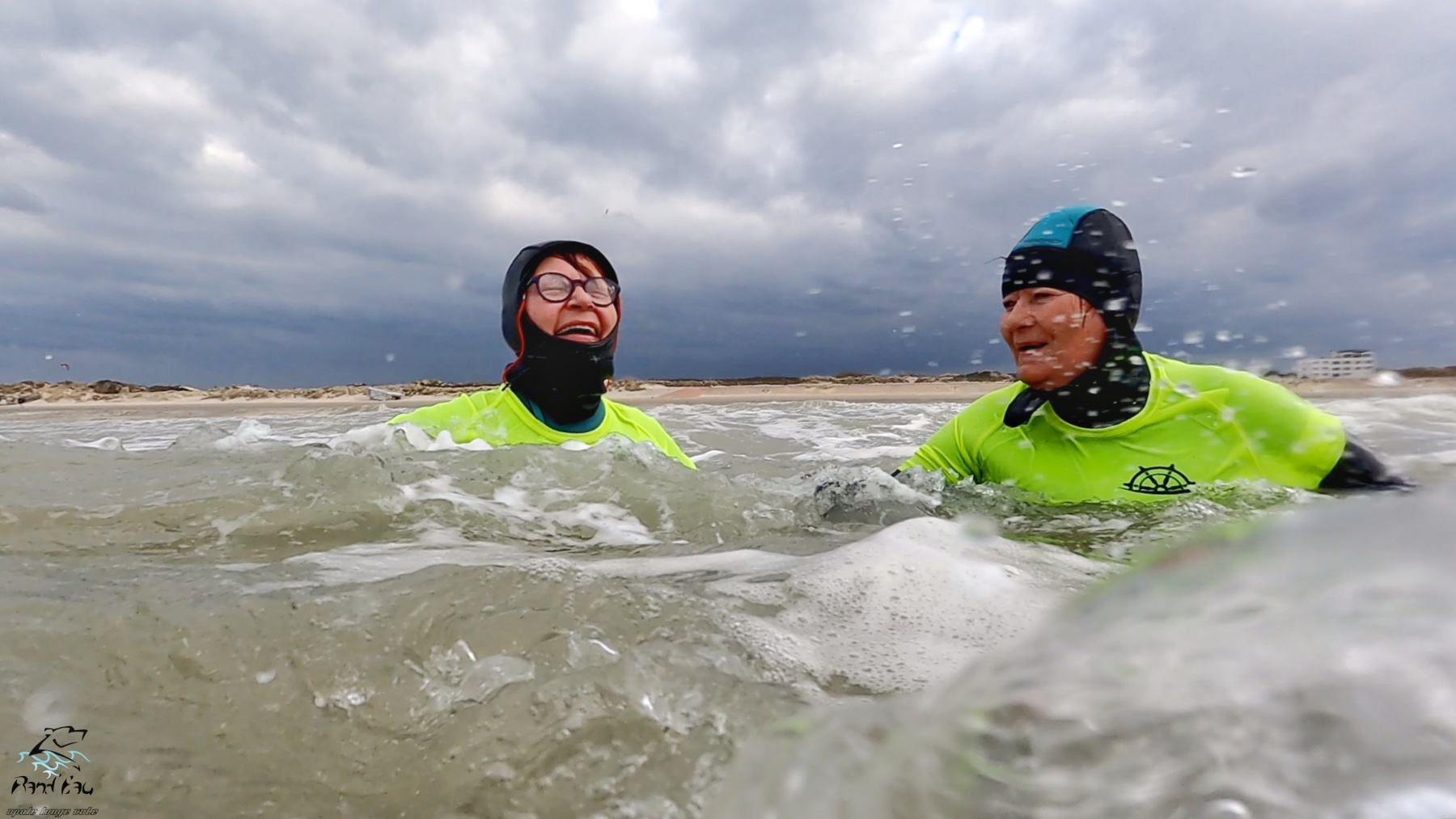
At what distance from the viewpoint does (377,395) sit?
19.0m

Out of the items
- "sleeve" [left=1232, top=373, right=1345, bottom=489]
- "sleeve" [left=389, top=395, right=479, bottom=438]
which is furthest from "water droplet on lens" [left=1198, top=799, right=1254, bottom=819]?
"sleeve" [left=389, top=395, right=479, bottom=438]

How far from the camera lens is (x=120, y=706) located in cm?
127

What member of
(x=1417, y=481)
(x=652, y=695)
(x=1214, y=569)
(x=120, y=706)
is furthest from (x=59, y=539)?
(x=1417, y=481)

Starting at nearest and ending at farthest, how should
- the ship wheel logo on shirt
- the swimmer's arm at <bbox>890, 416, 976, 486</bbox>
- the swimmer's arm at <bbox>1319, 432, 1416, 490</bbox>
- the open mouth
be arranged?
the swimmer's arm at <bbox>1319, 432, 1416, 490</bbox>
the ship wheel logo on shirt
the swimmer's arm at <bbox>890, 416, 976, 486</bbox>
the open mouth

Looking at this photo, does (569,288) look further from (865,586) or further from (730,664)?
(730,664)

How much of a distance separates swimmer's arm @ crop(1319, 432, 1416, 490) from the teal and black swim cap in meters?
0.89

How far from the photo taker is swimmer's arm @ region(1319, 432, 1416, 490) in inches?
114

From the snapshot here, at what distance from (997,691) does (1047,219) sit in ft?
9.29

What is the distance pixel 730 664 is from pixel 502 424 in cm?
299

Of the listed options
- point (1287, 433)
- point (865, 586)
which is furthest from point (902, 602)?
point (1287, 433)

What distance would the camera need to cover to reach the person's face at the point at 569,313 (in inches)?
159

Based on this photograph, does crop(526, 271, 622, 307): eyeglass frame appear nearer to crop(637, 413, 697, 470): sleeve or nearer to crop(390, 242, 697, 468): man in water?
crop(390, 242, 697, 468): man in water

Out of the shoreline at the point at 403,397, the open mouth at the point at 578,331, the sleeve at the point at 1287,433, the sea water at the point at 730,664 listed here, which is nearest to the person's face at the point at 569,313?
the open mouth at the point at 578,331

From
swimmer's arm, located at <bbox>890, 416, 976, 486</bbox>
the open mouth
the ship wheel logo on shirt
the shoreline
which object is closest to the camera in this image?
the ship wheel logo on shirt
